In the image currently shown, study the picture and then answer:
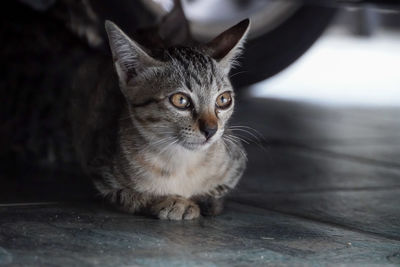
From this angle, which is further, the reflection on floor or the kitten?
the kitten

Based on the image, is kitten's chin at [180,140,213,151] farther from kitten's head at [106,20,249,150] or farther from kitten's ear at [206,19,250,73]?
kitten's ear at [206,19,250,73]

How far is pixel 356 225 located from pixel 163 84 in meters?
0.90

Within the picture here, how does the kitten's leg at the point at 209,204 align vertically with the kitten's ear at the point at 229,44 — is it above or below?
below

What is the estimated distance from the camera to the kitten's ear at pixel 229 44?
327 centimetres

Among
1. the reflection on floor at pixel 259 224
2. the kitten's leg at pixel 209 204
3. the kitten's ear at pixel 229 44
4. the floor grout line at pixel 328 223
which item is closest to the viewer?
the reflection on floor at pixel 259 224

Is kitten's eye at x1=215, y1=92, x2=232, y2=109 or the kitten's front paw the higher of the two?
kitten's eye at x1=215, y1=92, x2=232, y2=109

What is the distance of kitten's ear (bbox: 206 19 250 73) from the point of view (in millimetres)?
3266

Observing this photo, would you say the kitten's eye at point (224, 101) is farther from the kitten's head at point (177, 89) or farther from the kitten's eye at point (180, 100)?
the kitten's eye at point (180, 100)

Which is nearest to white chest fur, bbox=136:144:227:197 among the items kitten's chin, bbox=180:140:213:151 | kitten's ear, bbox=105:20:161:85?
kitten's chin, bbox=180:140:213:151

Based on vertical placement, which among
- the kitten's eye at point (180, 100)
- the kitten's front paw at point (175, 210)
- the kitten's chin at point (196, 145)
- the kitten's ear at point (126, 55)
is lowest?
the kitten's front paw at point (175, 210)

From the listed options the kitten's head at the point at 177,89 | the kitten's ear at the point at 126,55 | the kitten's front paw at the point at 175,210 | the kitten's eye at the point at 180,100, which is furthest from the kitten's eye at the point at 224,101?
the kitten's front paw at the point at 175,210

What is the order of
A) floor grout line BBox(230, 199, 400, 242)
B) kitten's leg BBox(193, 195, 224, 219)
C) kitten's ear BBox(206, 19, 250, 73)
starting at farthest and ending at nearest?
kitten's ear BBox(206, 19, 250, 73) → kitten's leg BBox(193, 195, 224, 219) → floor grout line BBox(230, 199, 400, 242)

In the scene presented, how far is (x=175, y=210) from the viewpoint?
2.98m

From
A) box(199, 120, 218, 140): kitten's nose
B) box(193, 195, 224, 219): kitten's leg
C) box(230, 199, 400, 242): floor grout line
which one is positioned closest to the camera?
box(230, 199, 400, 242): floor grout line
